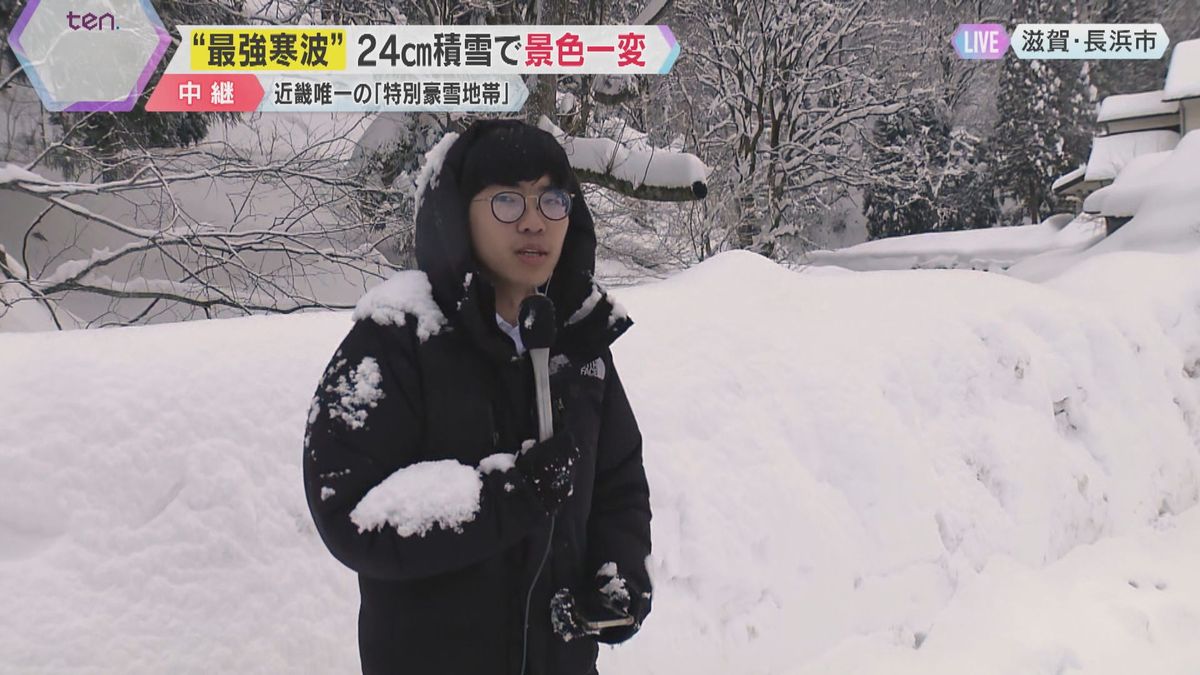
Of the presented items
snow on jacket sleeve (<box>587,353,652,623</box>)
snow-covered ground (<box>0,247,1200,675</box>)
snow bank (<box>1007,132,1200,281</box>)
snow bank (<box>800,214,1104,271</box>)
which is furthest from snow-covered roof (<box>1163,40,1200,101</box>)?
snow on jacket sleeve (<box>587,353,652,623</box>)

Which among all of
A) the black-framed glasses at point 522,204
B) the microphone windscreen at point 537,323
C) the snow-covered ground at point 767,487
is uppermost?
the black-framed glasses at point 522,204

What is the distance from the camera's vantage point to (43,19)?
6047 mm

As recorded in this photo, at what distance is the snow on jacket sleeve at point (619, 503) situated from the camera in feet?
4.94

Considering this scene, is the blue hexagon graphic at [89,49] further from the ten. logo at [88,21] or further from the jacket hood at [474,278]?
the jacket hood at [474,278]

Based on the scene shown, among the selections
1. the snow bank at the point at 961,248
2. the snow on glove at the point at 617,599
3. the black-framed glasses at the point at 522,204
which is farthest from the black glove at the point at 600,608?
the snow bank at the point at 961,248

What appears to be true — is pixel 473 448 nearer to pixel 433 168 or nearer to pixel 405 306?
pixel 405 306

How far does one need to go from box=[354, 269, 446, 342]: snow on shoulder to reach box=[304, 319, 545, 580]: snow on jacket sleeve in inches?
1.9

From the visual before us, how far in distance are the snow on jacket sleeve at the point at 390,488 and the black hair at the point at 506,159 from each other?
33 cm

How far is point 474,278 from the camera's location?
4.41 ft

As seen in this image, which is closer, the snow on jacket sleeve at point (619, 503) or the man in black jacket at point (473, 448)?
the man in black jacket at point (473, 448)

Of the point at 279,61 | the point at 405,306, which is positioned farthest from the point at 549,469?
the point at 279,61

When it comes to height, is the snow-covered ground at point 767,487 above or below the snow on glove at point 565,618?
below

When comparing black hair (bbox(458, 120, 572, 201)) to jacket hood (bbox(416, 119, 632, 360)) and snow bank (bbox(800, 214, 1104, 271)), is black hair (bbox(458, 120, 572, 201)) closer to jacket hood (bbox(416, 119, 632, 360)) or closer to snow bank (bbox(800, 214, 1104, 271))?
jacket hood (bbox(416, 119, 632, 360))

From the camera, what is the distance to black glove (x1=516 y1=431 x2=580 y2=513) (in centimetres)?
128
